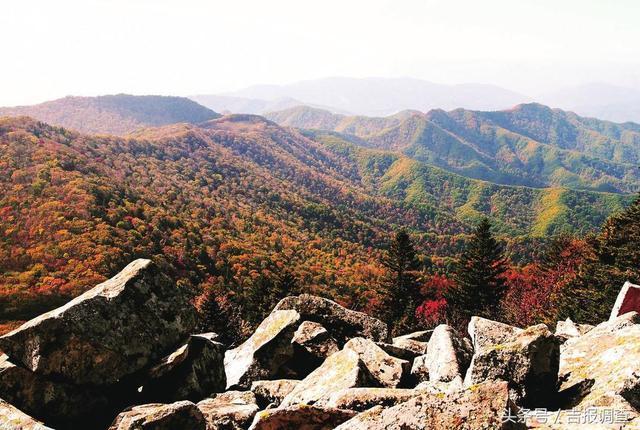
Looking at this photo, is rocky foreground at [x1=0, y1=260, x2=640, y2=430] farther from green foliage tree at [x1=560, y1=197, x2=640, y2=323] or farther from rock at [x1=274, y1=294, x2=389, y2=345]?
green foliage tree at [x1=560, y1=197, x2=640, y2=323]

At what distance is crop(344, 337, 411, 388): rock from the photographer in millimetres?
13391

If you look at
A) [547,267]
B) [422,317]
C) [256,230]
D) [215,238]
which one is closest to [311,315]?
[422,317]

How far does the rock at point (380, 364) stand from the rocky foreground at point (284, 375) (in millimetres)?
55

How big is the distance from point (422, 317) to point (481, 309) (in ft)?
41.3

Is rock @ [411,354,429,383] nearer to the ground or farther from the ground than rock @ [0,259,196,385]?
nearer to the ground

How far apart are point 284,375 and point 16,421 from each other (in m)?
9.10

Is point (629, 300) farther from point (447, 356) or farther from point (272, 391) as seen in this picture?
point (272, 391)

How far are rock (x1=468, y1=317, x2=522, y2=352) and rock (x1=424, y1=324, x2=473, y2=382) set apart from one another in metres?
0.58

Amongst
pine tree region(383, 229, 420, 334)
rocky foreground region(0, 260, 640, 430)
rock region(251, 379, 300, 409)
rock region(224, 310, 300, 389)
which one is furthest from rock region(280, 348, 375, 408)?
pine tree region(383, 229, 420, 334)

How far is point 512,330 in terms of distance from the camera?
1547 cm

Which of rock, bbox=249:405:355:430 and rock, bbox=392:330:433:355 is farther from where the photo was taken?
rock, bbox=392:330:433:355

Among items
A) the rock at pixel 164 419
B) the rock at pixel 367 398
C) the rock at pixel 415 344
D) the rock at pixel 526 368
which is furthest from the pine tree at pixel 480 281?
the rock at pixel 164 419

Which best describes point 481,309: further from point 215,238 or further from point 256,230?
point 256,230

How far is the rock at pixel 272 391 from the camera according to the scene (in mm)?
13766
